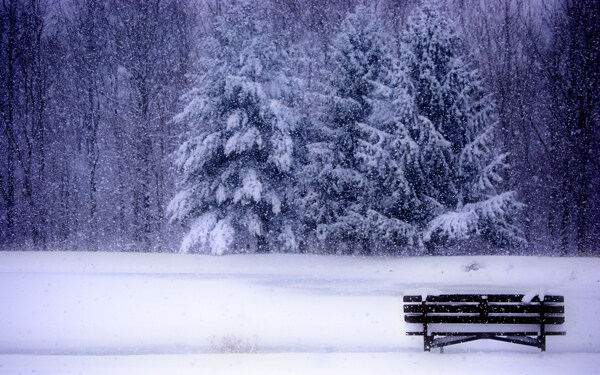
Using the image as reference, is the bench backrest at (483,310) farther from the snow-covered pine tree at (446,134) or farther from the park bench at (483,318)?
the snow-covered pine tree at (446,134)

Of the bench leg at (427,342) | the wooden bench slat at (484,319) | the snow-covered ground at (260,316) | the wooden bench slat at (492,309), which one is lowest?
the snow-covered ground at (260,316)

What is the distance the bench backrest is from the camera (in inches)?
344

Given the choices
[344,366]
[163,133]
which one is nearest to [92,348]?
[344,366]

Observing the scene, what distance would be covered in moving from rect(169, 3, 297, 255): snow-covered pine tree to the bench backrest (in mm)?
18457

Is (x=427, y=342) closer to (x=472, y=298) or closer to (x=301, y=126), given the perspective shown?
(x=472, y=298)

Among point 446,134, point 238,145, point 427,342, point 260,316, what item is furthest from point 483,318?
point 238,145

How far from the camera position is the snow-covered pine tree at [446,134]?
25656mm

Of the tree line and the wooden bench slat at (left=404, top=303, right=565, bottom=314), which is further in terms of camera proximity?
the tree line

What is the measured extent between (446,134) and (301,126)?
7715 millimetres

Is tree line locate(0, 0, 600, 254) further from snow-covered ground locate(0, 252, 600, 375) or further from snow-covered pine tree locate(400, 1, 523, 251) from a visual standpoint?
snow-covered ground locate(0, 252, 600, 375)

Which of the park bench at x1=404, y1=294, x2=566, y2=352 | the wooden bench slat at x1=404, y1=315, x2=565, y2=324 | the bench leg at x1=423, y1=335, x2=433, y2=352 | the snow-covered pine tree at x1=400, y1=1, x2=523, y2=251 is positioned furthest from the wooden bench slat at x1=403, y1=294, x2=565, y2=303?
the snow-covered pine tree at x1=400, y1=1, x2=523, y2=251

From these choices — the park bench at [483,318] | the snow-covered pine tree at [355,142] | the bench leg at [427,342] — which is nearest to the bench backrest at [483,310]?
the park bench at [483,318]

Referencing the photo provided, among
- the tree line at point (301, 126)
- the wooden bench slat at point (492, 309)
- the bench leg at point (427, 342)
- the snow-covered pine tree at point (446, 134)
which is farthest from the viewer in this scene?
the tree line at point (301, 126)

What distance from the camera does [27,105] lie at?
37.0m
